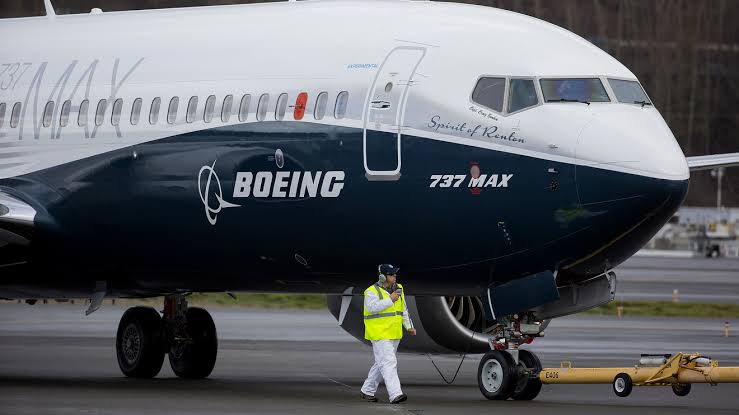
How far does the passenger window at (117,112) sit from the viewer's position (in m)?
20.4

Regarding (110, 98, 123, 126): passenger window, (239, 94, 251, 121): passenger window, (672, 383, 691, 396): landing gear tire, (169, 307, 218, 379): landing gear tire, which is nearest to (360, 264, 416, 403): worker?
(239, 94, 251, 121): passenger window

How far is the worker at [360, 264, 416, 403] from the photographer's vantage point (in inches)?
697

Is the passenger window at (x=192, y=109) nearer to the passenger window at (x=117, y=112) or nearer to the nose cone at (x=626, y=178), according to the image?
the passenger window at (x=117, y=112)

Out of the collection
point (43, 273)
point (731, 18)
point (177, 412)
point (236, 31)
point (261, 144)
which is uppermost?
point (731, 18)

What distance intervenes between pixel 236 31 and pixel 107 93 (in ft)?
6.48

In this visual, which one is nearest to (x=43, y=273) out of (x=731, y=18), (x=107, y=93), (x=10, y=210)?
(x=10, y=210)

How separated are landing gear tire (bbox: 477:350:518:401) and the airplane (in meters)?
0.03

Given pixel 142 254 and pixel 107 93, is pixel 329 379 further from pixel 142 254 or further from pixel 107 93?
pixel 107 93

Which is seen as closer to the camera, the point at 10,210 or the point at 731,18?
the point at 10,210

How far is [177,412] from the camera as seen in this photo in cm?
1667

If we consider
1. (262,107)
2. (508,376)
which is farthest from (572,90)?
(262,107)

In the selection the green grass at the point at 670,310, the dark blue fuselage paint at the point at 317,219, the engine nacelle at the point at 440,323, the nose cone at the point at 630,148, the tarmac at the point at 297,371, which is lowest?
the tarmac at the point at 297,371

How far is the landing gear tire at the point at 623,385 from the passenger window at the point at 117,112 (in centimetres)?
718

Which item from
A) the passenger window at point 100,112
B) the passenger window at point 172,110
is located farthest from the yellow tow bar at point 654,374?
the passenger window at point 100,112
